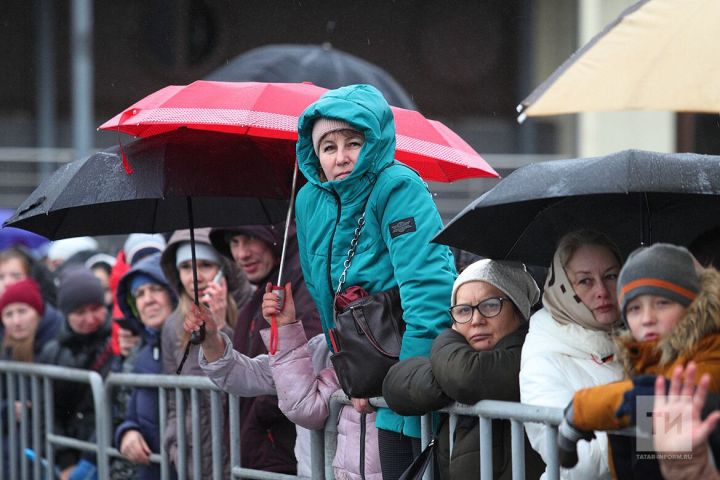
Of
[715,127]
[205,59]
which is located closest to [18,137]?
[205,59]

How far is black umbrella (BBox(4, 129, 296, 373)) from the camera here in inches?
212

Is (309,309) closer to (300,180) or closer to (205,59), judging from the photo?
(300,180)

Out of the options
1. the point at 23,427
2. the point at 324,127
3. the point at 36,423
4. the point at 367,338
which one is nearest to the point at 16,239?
the point at 23,427

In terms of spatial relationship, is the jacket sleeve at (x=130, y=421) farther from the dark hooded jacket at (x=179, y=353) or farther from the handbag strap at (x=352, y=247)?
the handbag strap at (x=352, y=247)

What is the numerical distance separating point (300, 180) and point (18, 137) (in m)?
16.0

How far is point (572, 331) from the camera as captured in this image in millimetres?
3834

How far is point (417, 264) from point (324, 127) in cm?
62

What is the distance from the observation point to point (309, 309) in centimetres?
549

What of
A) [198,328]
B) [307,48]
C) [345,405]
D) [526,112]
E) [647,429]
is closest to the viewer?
[647,429]

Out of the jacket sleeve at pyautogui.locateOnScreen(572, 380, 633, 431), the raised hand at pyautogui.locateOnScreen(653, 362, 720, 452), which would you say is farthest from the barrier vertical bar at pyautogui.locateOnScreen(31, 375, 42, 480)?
the raised hand at pyautogui.locateOnScreen(653, 362, 720, 452)

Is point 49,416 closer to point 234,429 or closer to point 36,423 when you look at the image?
point 36,423

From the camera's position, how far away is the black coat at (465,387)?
3992mm

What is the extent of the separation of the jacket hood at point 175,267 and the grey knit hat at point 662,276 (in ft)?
11.8

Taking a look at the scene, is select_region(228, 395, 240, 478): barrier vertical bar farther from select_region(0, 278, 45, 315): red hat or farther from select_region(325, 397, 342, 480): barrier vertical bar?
select_region(0, 278, 45, 315): red hat
